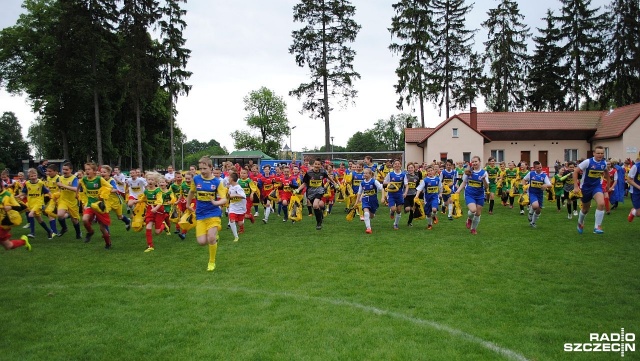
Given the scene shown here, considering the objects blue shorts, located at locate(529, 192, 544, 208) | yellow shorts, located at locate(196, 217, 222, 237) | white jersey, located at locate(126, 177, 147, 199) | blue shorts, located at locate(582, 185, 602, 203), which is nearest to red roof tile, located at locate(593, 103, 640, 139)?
blue shorts, located at locate(529, 192, 544, 208)

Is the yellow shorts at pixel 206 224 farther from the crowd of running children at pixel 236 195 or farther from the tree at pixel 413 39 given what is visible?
the tree at pixel 413 39

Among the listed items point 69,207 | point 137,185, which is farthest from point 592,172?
point 69,207

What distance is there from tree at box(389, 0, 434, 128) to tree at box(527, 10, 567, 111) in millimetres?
13729

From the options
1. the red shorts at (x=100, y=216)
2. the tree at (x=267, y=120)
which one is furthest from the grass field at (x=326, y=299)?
the tree at (x=267, y=120)

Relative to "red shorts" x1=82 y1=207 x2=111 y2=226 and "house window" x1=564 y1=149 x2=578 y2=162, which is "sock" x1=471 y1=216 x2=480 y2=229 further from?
"house window" x1=564 y1=149 x2=578 y2=162

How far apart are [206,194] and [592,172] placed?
9521mm

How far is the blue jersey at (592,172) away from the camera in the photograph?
1106cm

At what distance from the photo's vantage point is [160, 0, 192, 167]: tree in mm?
36500

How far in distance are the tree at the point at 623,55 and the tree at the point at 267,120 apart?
5762 centimetres

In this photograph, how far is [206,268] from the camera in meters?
8.53

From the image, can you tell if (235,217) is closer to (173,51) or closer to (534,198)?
(534,198)

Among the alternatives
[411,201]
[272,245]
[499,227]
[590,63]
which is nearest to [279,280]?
[272,245]

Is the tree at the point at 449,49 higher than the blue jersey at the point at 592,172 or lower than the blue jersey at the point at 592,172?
higher

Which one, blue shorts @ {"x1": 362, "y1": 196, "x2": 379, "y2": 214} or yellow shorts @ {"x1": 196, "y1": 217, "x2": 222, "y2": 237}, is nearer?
yellow shorts @ {"x1": 196, "y1": 217, "x2": 222, "y2": 237}
